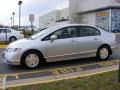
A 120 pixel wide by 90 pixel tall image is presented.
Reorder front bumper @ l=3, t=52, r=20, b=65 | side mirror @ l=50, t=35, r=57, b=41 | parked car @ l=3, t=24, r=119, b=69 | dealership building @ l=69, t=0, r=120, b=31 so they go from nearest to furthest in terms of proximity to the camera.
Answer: front bumper @ l=3, t=52, r=20, b=65 < parked car @ l=3, t=24, r=119, b=69 < side mirror @ l=50, t=35, r=57, b=41 < dealership building @ l=69, t=0, r=120, b=31

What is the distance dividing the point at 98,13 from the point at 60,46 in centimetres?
5087

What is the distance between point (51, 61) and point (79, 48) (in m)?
1.18

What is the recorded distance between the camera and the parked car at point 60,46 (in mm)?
11542

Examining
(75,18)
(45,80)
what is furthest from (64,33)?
(75,18)

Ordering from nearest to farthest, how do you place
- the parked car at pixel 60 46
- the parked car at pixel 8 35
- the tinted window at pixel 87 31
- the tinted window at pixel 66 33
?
1. the parked car at pixel 60 46
2. the tinted window at pixel 66 33
3. the tinted window at pixel 87 31
4. the parked car at pixel 8 35

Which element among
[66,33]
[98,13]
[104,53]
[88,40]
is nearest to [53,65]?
[66,33]

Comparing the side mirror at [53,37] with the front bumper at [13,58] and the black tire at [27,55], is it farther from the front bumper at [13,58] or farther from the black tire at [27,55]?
the front bumper at [13,58]

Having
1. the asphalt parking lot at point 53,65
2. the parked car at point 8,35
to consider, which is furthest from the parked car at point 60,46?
the parked car at point 8,35

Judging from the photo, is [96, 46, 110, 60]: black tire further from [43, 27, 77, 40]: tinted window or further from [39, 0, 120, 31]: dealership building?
[39, 0, 120, 31]: dealership building

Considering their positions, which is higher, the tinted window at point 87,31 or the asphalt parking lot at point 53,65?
the tinted window at point 87,31

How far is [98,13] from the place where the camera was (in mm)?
62156

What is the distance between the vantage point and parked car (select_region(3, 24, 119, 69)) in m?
11.5

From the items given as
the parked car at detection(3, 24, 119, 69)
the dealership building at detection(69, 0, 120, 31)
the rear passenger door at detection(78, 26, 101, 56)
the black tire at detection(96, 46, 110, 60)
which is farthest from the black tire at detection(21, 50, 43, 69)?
the dealership building at detection(69, 0, 120, 31)

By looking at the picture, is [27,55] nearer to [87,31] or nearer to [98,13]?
[87,31]
